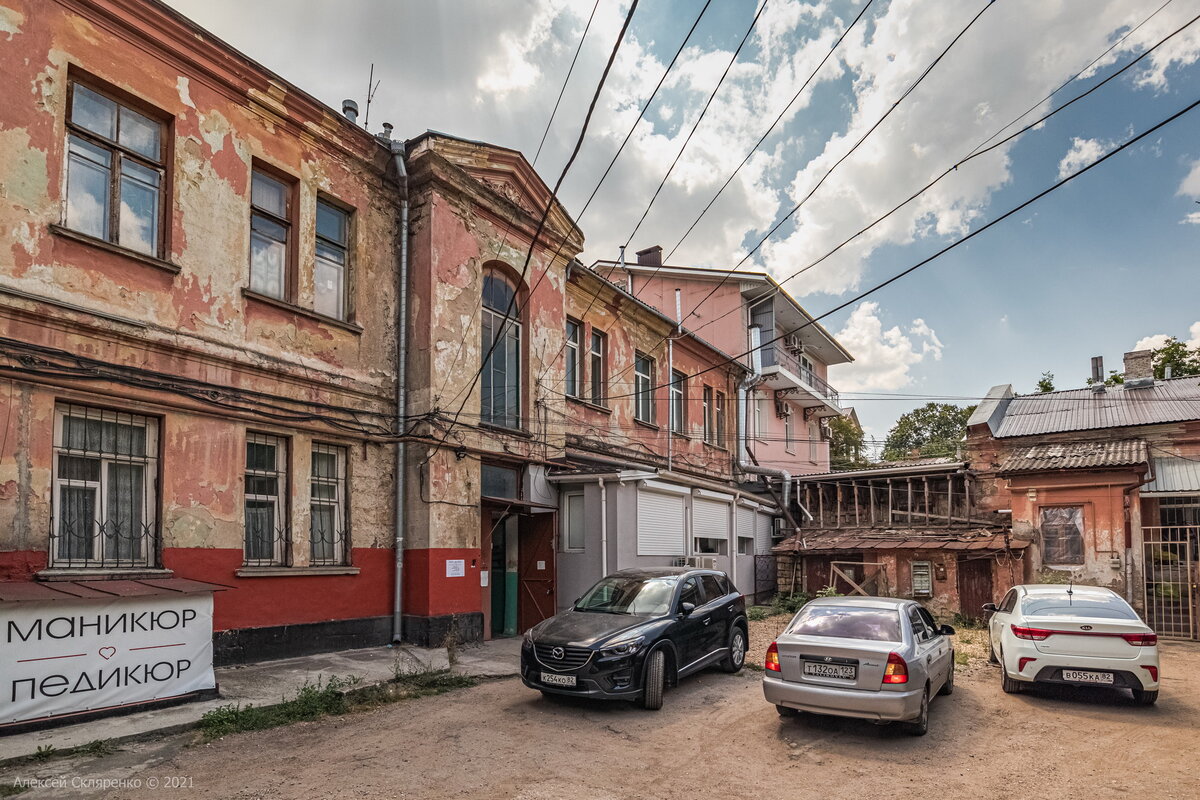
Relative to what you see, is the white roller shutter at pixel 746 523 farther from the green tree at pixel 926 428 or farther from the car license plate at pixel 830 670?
the green tree at pixel 926 428

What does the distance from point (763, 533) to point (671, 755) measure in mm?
16275

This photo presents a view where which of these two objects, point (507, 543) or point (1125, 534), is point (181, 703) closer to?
point (507, 543)

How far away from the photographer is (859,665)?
25.1 ft

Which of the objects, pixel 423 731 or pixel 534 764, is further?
pixel 423 731

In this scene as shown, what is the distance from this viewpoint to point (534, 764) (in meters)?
6.86

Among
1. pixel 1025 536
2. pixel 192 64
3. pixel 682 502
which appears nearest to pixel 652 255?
pixel 682 502

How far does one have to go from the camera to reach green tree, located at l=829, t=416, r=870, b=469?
48.1 metres

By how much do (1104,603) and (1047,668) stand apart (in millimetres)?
1260

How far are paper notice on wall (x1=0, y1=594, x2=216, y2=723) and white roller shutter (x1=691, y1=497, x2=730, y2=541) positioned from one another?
11.3 m

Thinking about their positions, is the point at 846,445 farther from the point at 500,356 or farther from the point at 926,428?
the point at 500,356

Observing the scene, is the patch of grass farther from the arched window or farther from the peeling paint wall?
the arched window

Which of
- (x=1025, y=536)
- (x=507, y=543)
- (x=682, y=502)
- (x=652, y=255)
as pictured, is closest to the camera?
(x=507, y=543)

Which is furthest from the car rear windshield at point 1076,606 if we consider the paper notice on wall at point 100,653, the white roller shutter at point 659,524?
the paper notice on wall at point 100,653

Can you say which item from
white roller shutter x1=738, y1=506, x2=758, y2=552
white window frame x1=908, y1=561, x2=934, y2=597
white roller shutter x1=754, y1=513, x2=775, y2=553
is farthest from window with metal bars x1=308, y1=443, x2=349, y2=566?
white window frame x1=908, y1=561, x2=934, y2=597
